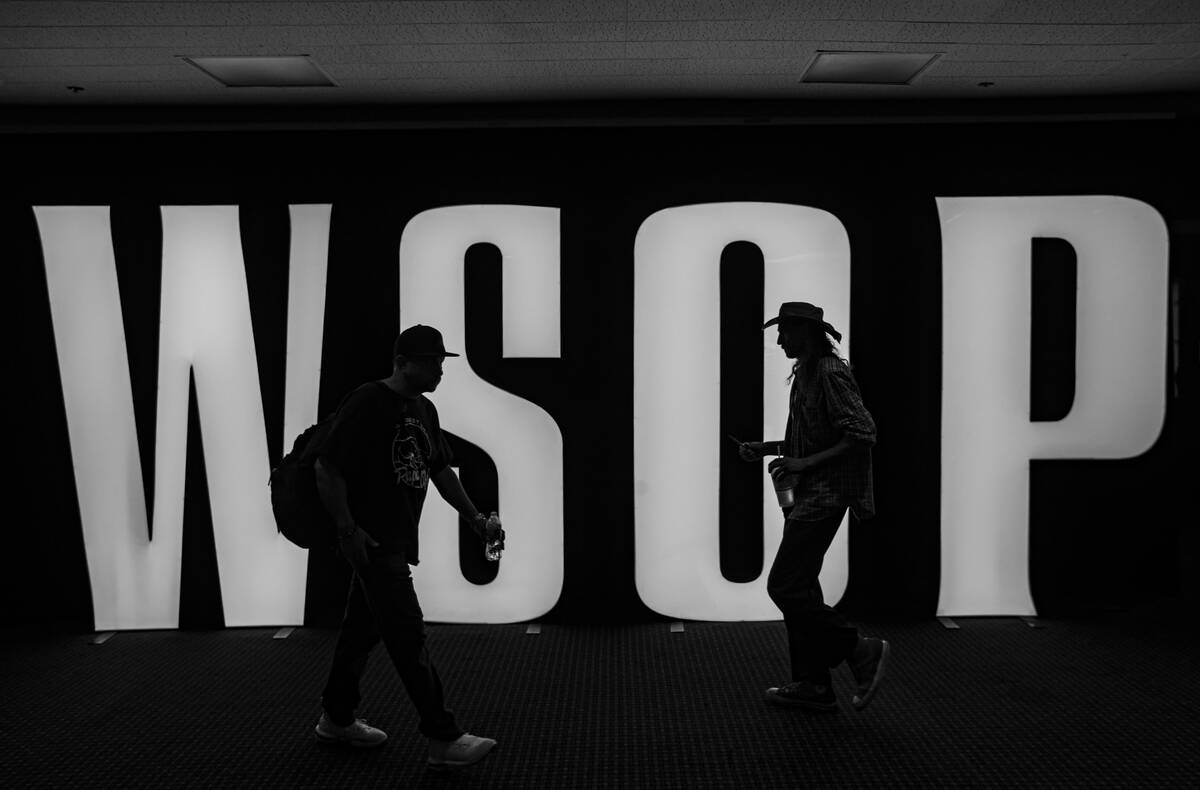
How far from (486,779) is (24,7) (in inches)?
114

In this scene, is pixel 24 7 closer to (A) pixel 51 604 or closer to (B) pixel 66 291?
(B) pixel 66 291

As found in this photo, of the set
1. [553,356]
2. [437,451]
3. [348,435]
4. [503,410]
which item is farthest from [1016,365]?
[348,435]

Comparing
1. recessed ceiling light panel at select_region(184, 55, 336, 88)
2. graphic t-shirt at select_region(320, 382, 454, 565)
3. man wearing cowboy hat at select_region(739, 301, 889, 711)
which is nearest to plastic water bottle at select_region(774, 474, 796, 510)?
man wearing cowboy hat at select_region(739, 301, 889, 711)

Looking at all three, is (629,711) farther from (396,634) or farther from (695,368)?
(695,368)

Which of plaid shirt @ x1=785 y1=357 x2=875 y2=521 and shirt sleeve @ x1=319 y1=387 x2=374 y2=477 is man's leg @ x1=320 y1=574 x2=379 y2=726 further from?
plaid shirt @ x1=785 y1=357 x2=875 y2=521

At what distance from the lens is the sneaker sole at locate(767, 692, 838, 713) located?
3.29 meters

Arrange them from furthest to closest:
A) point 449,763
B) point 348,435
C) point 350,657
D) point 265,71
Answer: point 265,71 < point 350,657 < point 449,763 < point 348,435

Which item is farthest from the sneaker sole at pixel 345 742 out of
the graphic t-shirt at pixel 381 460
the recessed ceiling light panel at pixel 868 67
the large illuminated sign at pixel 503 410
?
the recessed ceiling light panel at pixel 868 67

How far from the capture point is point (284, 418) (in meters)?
4.36

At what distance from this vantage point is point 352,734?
3.03m

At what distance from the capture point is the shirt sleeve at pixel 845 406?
3.11 meters

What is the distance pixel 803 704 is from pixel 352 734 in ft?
5.15

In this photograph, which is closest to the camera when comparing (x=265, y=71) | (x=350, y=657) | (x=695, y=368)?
(x=350, y=657)

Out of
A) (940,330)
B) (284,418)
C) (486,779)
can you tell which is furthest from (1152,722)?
(284,418)
